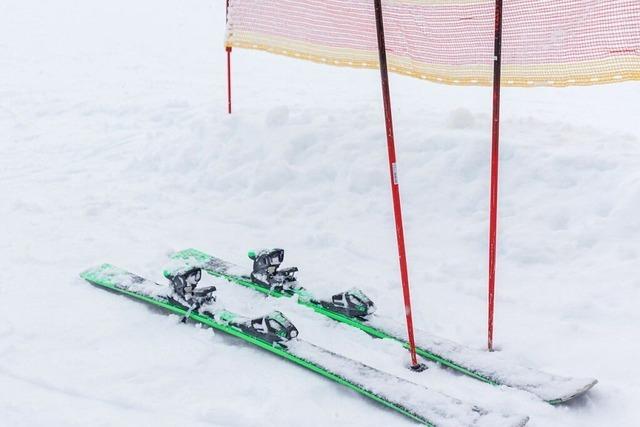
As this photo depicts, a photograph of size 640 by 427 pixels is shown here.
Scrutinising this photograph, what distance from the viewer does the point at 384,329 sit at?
4.66 m

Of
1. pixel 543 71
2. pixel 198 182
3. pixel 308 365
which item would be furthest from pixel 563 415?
pixel 198 182

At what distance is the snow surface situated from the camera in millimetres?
3986

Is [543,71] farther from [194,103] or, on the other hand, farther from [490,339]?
[194,103]

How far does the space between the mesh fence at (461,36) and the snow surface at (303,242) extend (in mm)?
750

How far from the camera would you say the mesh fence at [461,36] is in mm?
5926

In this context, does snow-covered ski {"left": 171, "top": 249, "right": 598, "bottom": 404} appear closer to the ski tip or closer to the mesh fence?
the ski tip

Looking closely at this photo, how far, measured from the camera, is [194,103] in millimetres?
10711

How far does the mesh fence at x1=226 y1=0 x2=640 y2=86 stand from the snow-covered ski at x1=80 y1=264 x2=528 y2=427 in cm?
324

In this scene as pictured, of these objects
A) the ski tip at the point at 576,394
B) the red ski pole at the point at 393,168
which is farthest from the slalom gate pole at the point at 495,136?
the ski tip at the point at 576,394

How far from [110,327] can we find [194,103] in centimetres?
649

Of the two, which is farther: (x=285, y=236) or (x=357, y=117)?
(x=357, y=117)

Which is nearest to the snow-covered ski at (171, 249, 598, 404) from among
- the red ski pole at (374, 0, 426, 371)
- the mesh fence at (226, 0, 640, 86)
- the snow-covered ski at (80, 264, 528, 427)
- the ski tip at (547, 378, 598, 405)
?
the ski tip at (547, 378, 598, 405)

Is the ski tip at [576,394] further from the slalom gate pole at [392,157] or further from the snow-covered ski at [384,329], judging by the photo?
the slalom gate pole at [392,157]

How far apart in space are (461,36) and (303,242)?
8.15 feet
